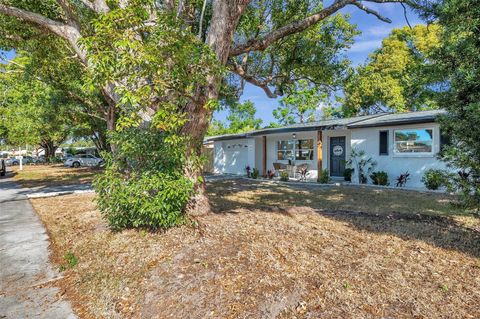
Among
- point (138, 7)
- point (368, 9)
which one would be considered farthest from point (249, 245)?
point (368, 9)

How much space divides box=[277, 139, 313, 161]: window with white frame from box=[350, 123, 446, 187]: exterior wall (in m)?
3.16

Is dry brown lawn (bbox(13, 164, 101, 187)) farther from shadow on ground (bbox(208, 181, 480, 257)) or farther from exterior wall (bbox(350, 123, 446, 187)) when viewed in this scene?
exterior wall (bbox(350, 123, 446, 187))

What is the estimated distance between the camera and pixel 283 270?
3758 millimetres

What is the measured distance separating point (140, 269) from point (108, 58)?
265 centimetres

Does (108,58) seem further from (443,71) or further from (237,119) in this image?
(237,119)

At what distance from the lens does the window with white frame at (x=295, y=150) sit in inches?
685

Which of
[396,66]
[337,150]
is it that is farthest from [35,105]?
[396,66]

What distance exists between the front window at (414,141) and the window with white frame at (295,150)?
16.7 feet

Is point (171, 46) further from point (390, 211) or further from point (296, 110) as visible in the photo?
point (296, 110)

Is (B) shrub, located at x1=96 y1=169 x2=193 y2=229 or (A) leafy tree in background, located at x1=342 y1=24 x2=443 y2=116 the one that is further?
(A) leafy tree in background, located at x1=342 y1=24 x2=443 y2=116

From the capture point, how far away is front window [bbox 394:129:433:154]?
12.1 m

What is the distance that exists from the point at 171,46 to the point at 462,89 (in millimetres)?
4275

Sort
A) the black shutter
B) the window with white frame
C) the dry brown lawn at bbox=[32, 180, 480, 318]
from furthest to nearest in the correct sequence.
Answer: the window with white frame, the black shutter, the dry brown lawn at bbox=[32, 180, 480, 318]

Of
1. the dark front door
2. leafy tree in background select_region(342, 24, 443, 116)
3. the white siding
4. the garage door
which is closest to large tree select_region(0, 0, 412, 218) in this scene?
the dark front door
